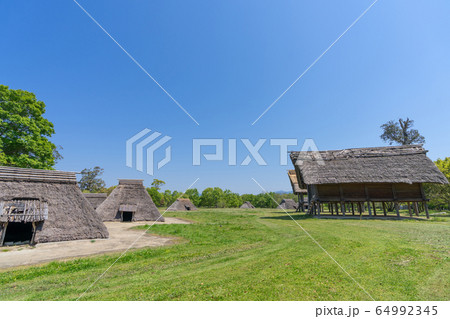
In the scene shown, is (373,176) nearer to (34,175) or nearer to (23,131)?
(34,175)

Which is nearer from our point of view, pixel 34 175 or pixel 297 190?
pixel 34 175

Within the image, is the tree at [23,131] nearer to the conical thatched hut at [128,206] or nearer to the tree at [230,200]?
the conical thatched hut at [128,206]

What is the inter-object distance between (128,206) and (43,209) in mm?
10273

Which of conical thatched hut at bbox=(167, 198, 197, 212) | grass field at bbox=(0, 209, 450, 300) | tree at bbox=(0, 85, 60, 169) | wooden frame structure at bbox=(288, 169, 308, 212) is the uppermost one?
tree at bbox=(0, 85, 60, 169)

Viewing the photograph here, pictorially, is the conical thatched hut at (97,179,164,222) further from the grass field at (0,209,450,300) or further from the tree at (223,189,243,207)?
the tree at (223,189,243,207)

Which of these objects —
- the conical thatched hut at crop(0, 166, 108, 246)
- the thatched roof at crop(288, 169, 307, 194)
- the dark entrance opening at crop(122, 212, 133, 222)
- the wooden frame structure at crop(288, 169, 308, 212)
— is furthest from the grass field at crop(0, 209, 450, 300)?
the wooden frame structure at crop(288, 169, 308, 212)

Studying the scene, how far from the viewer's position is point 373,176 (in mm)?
17938

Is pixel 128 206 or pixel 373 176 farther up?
→ pixel 373 176

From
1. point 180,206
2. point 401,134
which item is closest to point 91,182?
point 180,206

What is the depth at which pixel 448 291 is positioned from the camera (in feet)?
11.7

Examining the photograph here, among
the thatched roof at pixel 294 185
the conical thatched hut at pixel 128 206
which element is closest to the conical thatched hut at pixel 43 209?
the conical thatched hut at pixel 128 206

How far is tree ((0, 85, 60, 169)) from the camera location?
19188 millimetres

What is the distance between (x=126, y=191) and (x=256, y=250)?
19450 mm
